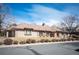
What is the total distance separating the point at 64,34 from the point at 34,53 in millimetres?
905

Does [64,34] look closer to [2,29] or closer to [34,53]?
[34,53]

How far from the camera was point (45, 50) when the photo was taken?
5418 millimetres

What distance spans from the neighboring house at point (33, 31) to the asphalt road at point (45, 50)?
0.26 m

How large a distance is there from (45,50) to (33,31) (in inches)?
22.1

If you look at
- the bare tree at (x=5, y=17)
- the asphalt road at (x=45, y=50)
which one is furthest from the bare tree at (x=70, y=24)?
the bare tree at (x=5, y=17)

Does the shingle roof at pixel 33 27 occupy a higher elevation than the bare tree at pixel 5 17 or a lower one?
lower

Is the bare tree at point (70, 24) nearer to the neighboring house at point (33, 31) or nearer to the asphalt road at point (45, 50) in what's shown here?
the neighboring house at point (33, 31)

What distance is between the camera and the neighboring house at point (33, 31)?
5414mm

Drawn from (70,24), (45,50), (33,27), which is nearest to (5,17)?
(33,27)

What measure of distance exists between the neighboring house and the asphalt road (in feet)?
0.85

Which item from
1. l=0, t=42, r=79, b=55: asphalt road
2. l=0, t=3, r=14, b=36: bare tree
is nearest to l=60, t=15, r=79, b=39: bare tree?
l=0, t=42, r=79, b=55: asphalt road

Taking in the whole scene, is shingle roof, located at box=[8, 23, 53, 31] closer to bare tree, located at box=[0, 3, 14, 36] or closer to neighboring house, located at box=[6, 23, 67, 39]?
neighboring house, located at box=[6, 23, 67, 39]

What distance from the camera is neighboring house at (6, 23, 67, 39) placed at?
5414 millimetres
